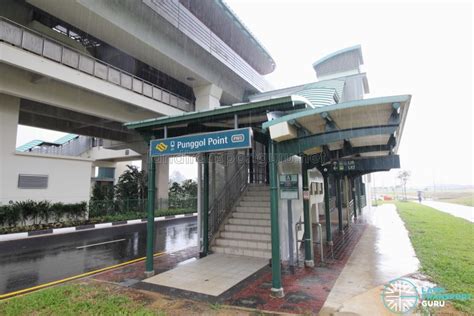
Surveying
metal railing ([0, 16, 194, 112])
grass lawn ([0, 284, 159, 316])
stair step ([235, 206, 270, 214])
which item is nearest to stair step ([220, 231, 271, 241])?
stair step ([235, 206, 270, 214])

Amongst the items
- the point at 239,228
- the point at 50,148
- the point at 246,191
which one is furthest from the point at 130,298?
the point at 50,148

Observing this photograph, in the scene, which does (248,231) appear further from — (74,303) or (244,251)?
(74,303)

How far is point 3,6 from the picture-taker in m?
10.8

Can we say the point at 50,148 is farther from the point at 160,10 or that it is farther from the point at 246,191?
the point at 246,191

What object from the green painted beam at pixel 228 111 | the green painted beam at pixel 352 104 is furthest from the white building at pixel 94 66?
the green painted beam at pixel 352 104

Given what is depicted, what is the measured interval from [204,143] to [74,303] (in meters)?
3.37

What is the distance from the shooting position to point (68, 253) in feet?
27.5

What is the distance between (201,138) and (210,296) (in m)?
2.80

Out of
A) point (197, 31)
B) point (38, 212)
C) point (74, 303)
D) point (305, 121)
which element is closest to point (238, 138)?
point (305, 121)

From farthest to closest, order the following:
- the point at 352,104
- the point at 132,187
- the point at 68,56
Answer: the point at 132,187 < the point at 68,56 < the point at 352,104

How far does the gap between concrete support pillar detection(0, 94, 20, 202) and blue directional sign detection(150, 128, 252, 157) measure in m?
9.19

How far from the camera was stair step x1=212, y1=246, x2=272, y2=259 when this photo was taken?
23.6ft

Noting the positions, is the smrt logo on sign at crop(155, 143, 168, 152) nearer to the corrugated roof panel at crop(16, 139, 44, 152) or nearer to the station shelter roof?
the station shelter roof

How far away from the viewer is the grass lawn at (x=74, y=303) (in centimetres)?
418
